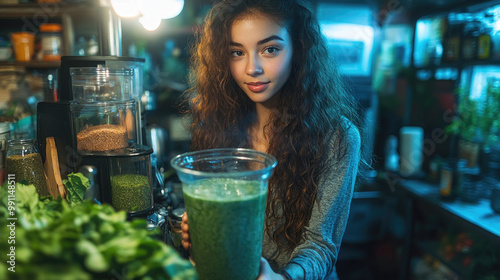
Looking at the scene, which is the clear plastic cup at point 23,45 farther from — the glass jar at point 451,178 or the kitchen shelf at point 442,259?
the kitchen shelf at point 442,259

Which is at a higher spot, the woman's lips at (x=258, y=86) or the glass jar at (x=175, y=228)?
the woman's lips at (x=258, y=86)

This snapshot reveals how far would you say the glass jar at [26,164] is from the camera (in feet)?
3.21

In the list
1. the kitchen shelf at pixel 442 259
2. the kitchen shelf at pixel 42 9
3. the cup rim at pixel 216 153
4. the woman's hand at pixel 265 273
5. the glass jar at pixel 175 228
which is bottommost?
the kitchen shelf at pixel 442 259

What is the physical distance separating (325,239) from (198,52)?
0.96 metres

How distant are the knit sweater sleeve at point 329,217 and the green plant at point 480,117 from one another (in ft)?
4.50

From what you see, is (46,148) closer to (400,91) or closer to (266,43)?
(266,43)

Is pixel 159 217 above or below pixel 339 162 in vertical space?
below

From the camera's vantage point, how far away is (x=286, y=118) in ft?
4.16

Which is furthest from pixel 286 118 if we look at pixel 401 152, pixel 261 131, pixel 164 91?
pixel 164 91

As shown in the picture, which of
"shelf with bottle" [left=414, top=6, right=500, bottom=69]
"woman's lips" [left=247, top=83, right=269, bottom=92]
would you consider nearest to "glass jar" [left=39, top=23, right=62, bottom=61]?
"woman's lips" [left=247, top=83, right=269, bottom=92]

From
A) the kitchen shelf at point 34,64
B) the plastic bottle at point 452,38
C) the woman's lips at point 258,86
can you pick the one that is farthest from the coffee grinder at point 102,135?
the plastic bottle at point 452,38

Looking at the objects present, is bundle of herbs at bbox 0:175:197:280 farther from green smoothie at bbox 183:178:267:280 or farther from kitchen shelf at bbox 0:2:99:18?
kitchen shelf at bbox 0:2:99:18

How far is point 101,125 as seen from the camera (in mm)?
1103

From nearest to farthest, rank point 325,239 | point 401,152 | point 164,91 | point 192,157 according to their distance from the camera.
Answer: point 192,157
point 325,239
point 401,152
point 164,91
